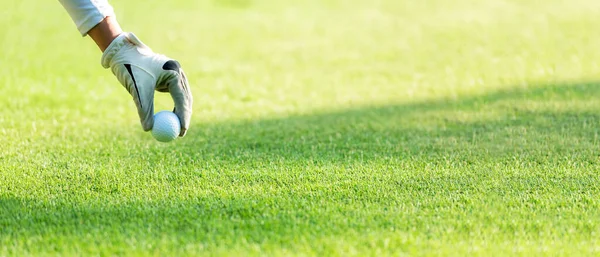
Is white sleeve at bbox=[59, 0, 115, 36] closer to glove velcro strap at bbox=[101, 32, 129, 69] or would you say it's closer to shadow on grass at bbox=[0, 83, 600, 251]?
glove velcro strap at bbox=[101, 32, 129, 69]

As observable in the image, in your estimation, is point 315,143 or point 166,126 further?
point 315,143

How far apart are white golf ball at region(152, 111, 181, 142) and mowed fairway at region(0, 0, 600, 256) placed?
20cm

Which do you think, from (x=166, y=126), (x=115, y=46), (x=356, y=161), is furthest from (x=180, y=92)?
(x=356, y=161)

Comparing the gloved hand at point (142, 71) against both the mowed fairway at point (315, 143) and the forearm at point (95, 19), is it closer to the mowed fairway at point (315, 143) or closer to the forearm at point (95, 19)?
the forearm at point (95, 19)

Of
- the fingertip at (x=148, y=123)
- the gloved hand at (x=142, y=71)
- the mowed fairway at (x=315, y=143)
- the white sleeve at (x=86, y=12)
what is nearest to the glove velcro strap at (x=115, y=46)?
the gloved hand at (x=142, y=71)

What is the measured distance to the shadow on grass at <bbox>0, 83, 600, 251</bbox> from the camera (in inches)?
98.1

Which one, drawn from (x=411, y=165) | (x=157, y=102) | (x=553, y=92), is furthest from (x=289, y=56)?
(x=411, y=165)

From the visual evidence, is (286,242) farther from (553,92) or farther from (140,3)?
(140,3)

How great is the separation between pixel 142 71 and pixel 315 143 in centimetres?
119

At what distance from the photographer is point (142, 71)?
2887mm

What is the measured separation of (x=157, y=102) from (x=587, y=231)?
313 cm

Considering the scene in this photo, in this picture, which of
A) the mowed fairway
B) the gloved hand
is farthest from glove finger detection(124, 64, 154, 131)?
the mowed fairway

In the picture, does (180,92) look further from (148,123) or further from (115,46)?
(115,46)

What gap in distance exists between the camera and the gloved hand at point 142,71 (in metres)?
2.89
